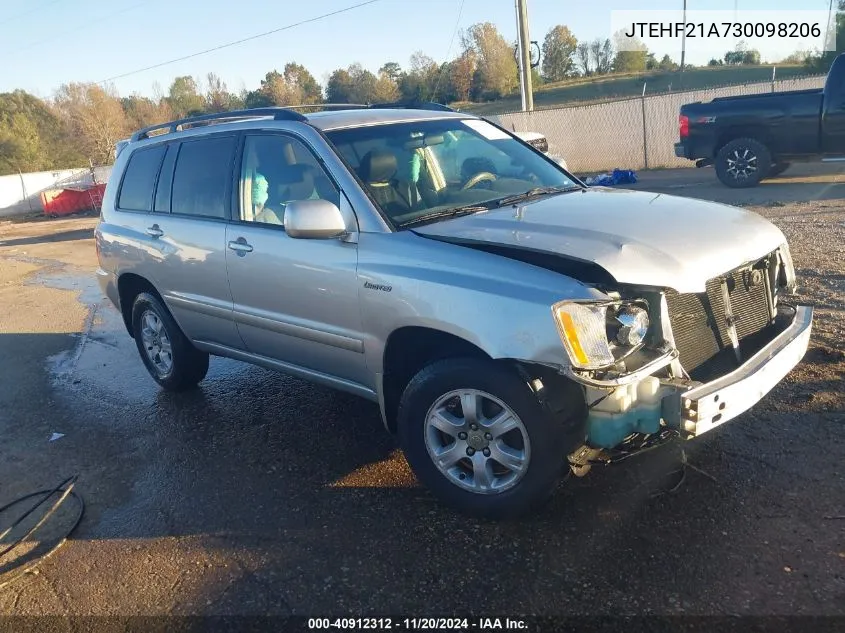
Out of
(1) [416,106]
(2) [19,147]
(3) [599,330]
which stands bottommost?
(3) [599,330]

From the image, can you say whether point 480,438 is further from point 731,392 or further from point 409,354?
point 731,392

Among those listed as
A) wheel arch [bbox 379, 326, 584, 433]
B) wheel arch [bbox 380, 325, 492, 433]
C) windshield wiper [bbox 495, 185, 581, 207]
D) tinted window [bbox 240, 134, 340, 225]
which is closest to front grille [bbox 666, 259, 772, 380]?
wheel arch [bbox 379, 326, 584, 433]

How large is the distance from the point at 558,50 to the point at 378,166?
64.6 meters

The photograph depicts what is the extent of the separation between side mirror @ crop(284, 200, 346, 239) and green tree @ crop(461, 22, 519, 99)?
46826mm

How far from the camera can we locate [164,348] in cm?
559

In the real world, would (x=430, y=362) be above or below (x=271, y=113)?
below

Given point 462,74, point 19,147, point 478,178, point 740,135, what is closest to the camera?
point 478,178

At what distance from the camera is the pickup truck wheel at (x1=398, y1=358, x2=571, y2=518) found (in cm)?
302

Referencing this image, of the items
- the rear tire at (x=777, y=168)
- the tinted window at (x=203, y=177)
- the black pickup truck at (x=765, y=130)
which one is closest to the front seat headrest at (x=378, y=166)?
the tinted window at (x=203, y=177)

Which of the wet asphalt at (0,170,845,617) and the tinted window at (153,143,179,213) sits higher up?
the tinted window at (153,143,179,213)

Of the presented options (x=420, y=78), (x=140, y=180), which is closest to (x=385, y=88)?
(x=420, y=78)

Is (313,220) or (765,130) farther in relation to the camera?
(765,130)

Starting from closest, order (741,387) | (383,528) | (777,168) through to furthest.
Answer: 1. (741,387)
2. (383,528)
3. (777,168)

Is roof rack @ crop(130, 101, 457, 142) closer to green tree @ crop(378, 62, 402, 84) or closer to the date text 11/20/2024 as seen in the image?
the date text 11/20/2024
